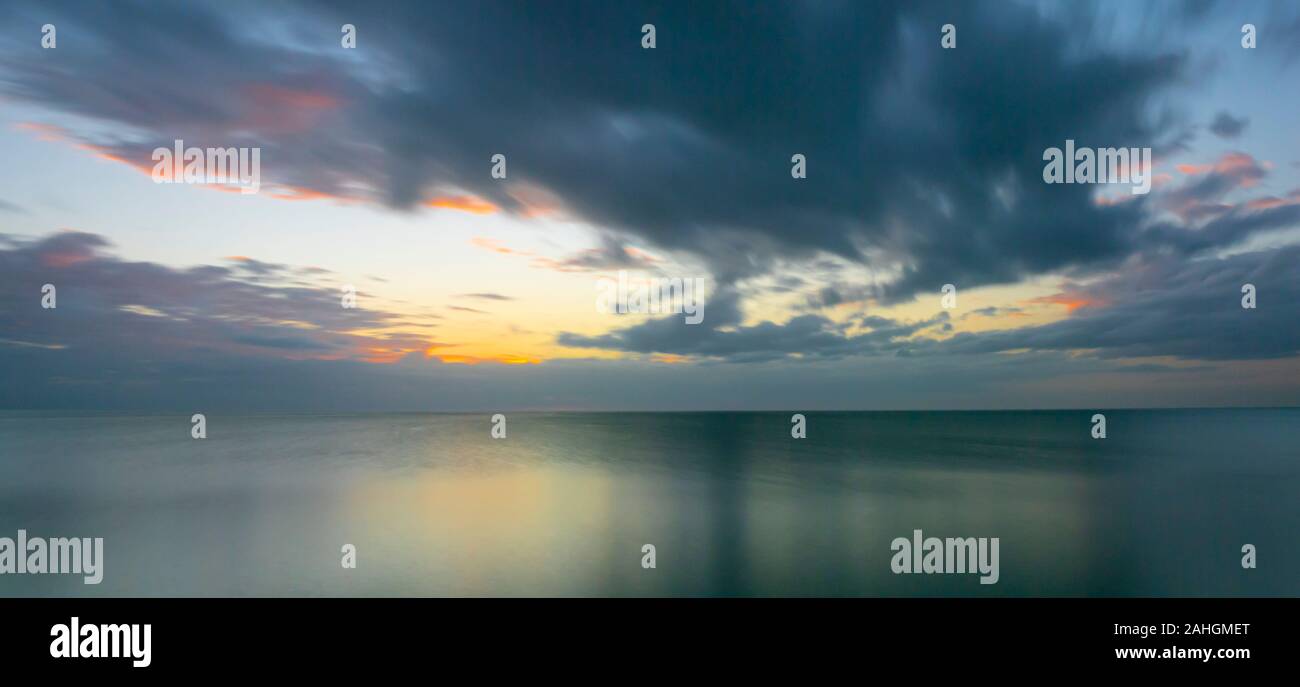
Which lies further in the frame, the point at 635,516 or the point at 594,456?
the point at 594,456

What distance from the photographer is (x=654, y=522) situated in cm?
1480

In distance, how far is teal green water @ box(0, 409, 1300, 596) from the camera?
10289 millimetres

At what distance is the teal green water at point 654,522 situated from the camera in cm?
1029
